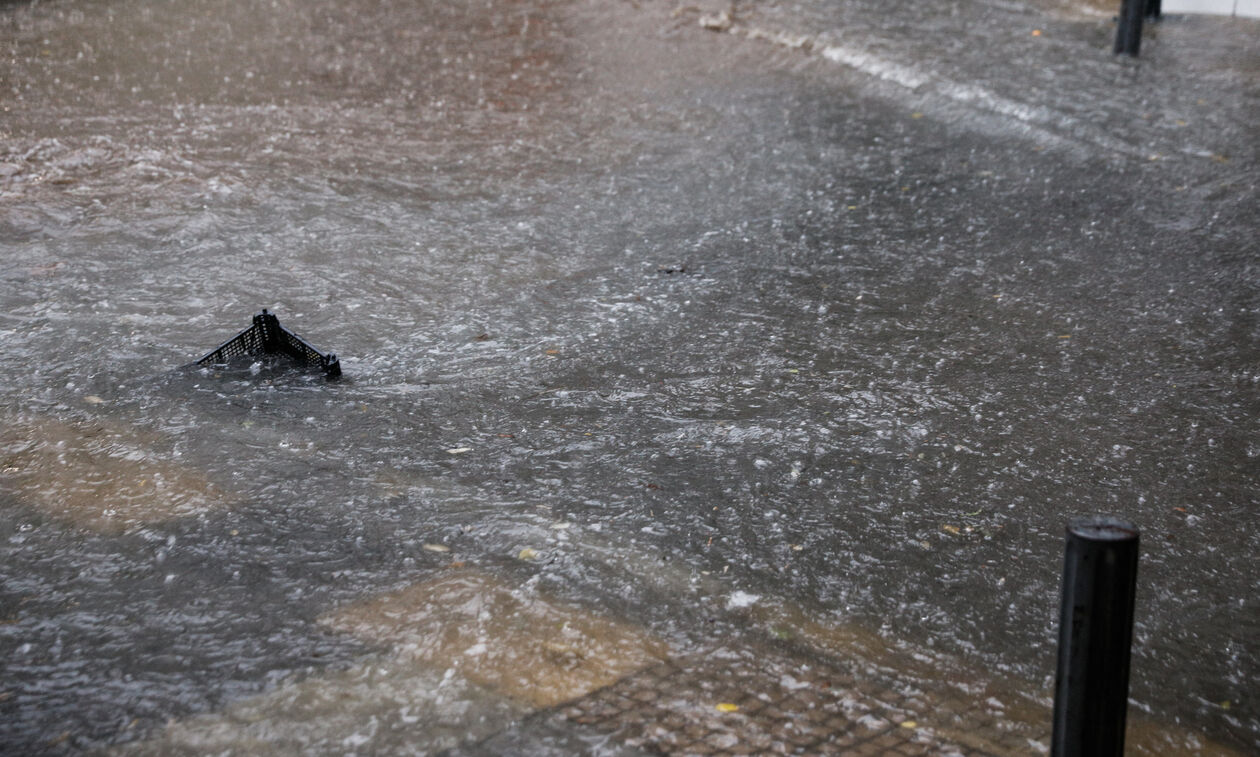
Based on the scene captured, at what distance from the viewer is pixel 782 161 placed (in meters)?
8.16

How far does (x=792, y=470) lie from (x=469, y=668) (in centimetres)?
162

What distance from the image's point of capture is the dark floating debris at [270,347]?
5016 millimetres

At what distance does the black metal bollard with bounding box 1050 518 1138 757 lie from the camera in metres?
2.27

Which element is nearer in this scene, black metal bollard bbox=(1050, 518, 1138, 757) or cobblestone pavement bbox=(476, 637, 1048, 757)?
black metal bollard bbox=(1050, 518, 1138, 757)

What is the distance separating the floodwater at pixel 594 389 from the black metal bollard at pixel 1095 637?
2.76 feet

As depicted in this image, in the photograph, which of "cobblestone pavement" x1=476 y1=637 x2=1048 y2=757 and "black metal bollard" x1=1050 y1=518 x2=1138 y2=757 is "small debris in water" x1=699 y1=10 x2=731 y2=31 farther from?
"black metal bollard" x1=1050 y1=518 x2=1138 y2=757

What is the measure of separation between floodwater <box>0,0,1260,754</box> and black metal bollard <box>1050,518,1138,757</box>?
2.76ft

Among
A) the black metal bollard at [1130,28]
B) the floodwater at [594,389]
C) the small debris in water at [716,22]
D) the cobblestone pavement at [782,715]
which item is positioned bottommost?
the cobblestone pavement at [782,715]

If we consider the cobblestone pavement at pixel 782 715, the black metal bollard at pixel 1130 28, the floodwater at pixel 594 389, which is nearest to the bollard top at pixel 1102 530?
the cobblestone pavement at pixel 782 715

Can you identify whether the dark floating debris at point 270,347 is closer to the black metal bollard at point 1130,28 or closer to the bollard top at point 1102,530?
the bollard top at point 1102,530

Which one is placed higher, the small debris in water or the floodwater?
the small debris in water

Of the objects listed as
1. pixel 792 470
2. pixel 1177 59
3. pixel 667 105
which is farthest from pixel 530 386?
pixel 1177 59

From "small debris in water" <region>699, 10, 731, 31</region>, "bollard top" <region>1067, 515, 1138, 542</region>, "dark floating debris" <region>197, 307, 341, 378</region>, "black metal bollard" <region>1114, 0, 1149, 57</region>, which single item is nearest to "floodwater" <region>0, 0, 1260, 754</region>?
"dark floating debris" <region>197, 307, 341, 378</region>

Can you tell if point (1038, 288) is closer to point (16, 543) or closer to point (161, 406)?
point (161, 406)
